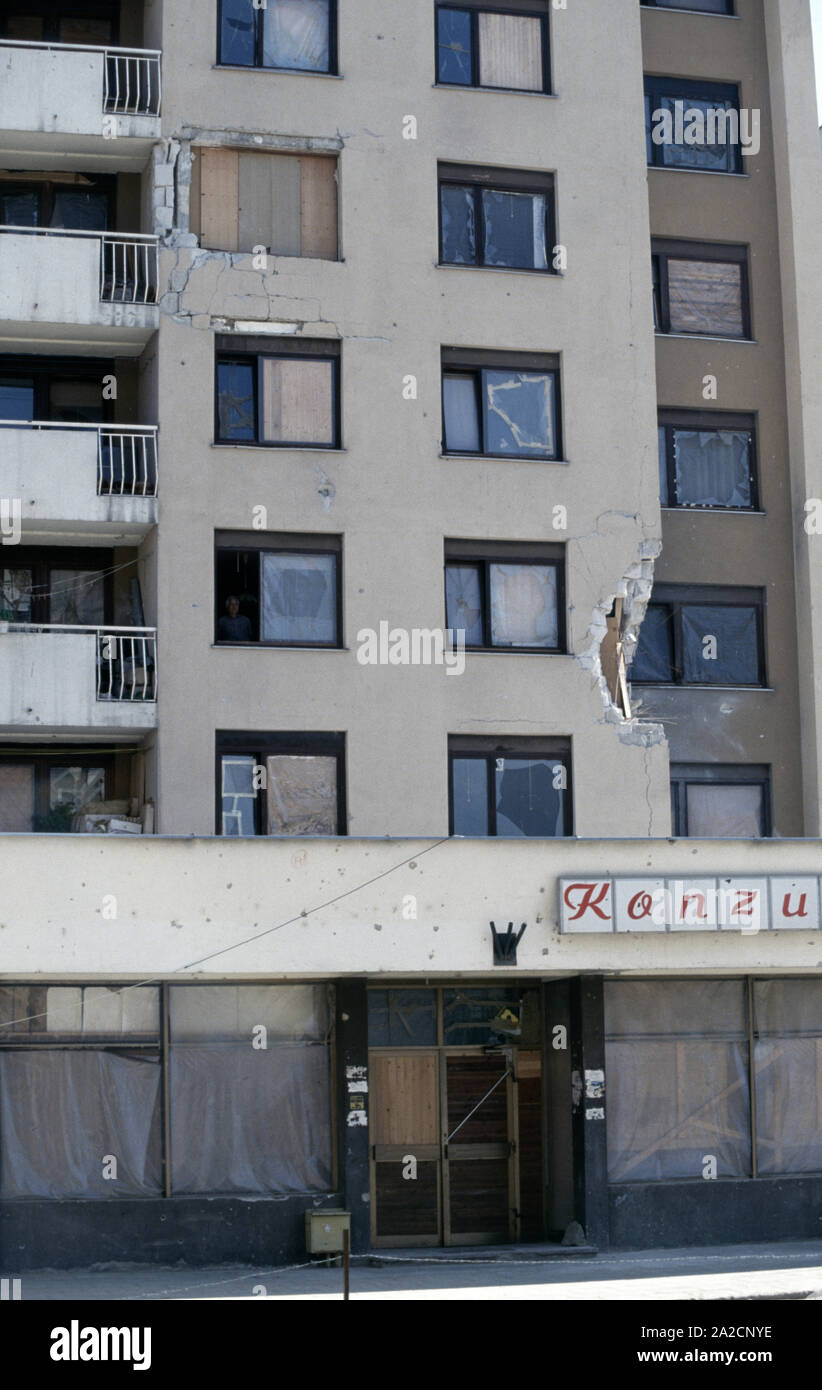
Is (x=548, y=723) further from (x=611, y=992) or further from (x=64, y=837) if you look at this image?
(x=64, y=837)

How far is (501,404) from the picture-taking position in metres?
25.4

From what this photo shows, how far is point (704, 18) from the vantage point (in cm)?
2811

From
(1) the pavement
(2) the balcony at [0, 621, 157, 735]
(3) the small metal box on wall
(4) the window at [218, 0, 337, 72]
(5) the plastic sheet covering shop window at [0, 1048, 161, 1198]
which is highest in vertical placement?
(4) the window at [218, 0, 337, 72]

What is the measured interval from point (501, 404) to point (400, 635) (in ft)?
11.5

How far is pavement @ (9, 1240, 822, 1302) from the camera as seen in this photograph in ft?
62.3

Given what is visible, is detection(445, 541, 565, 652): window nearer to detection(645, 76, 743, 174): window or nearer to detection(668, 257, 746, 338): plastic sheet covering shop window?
detection(668, 257, 746, 338): plastic sheet covering shop window

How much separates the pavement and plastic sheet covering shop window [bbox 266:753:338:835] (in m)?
5.28

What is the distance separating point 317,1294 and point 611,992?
603 centimetres

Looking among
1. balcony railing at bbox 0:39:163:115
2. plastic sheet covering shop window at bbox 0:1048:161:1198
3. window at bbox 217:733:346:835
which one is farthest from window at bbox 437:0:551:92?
plastic sheet covering shop window at bbox 0:1048:161:1198

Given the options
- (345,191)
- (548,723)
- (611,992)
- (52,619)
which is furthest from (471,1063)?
(345,191)

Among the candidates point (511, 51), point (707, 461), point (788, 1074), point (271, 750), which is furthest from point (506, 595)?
point (511, 51)

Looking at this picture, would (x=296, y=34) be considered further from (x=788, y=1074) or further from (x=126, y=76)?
(x=788, y=1074)

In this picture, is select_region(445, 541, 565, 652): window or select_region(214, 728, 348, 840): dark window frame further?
select_region(445, 541, 565, 652): window

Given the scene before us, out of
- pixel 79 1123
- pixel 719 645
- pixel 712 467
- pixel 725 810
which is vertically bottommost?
pixel 79 1123
